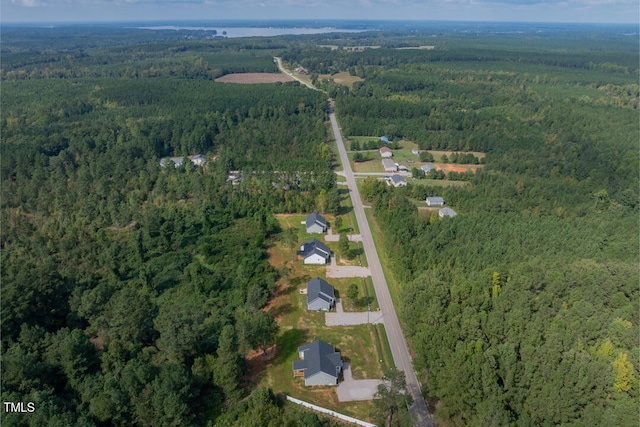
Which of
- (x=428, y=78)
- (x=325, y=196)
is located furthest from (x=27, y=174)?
(x=428, y=78)

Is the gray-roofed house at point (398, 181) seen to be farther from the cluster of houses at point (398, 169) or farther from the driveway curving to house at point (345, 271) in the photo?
the driveway curving to house at point (345, 271)

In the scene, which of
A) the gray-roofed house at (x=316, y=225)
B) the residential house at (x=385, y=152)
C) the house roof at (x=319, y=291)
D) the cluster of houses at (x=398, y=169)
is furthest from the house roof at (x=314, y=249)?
the residential house at (x=385, y=152)

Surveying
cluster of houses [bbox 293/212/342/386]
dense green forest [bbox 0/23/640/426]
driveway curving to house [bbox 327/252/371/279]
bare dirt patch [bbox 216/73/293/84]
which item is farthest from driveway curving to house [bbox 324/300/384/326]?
bare dirt patch [bbox 216/73/293/84]

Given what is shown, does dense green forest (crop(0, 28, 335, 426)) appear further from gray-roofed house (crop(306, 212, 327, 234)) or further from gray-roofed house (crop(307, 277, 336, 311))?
gray-roofed house (crop(306, 212, 327, 234))

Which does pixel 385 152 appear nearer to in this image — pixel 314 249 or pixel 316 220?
pixel 316 220

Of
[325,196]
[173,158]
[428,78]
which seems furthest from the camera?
[428,78]

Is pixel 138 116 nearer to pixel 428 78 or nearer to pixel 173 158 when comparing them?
pixel 173 158
